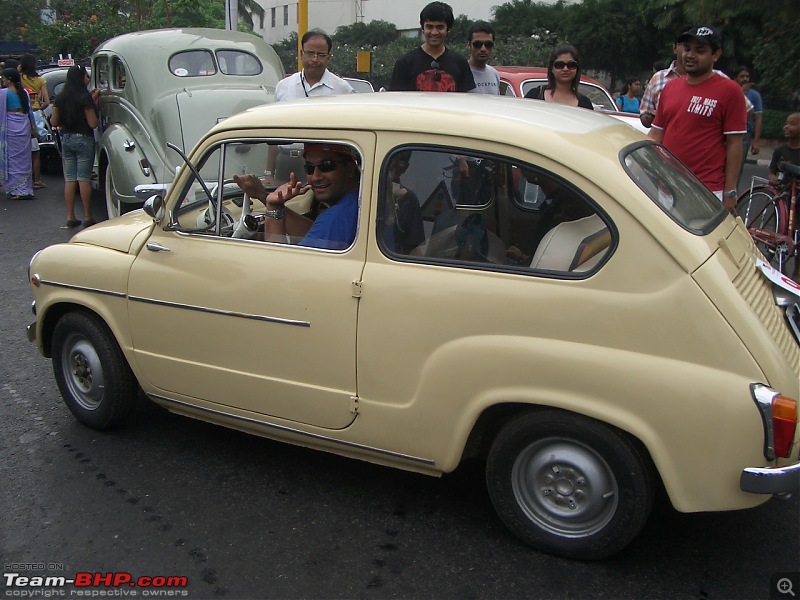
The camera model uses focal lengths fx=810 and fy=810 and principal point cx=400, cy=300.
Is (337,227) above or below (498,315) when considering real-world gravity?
above

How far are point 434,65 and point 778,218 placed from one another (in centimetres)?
356

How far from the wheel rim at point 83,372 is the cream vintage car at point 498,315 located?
1.43 feet

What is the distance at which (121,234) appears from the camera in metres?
4.26

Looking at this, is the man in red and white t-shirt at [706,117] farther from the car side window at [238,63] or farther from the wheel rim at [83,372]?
the car side window at [238,63]

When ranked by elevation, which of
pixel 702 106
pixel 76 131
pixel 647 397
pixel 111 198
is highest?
pixel 702 106

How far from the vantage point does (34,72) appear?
12375 millimetres

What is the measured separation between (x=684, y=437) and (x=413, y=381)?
106cm

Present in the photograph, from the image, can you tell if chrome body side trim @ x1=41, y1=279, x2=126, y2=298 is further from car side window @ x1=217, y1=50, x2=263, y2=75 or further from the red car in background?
the red car in background

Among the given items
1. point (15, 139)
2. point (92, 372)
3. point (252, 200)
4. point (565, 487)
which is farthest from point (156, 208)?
point (15, 139)

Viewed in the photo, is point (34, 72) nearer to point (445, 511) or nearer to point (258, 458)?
point (258, 458)

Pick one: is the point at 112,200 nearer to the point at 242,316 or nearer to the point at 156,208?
the point at 156,208

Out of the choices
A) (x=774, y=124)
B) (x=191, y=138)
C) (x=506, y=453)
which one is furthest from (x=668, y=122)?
(x=774, y=124)

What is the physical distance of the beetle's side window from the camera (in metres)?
3.16

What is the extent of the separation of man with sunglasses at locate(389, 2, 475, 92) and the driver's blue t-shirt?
8.58ft
